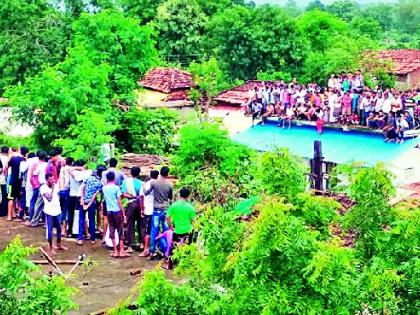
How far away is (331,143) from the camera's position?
25234 mm

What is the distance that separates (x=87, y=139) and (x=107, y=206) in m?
3.65

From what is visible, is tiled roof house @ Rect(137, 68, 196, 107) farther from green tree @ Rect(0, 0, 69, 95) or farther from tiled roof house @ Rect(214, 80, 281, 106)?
green tree @ Rect(0, 0, 69, 95)

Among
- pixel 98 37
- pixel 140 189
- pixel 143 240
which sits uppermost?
pixel 98 37

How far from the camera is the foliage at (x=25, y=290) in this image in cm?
709

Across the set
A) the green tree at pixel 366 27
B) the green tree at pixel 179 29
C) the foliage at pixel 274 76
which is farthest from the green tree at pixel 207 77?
the green tree at pixel 366 27

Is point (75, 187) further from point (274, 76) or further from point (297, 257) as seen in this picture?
point (274, 76)

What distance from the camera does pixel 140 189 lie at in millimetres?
13156

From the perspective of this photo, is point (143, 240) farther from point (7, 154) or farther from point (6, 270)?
point (6, 270)

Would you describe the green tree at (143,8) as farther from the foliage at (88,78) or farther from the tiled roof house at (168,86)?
the foliage at (88,78)

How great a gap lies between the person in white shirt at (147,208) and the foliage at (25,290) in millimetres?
5744

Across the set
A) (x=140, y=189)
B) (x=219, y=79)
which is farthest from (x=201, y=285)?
(x=219, y=79)

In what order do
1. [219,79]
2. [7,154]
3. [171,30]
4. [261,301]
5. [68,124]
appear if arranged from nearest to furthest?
[261,301], [7,154], [68,124], [219,79], [171,30]

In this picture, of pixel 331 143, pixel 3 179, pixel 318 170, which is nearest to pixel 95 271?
pixel 3 179

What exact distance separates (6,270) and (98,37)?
14.1 metres
